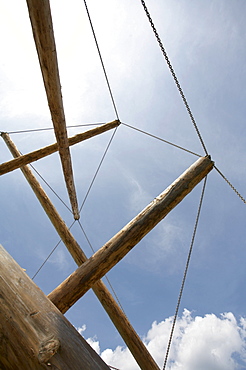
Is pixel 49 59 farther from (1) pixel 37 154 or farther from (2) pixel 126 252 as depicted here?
(1) pixel 37 154

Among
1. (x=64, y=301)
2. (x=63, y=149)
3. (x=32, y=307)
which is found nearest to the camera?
(x=32, y=307)

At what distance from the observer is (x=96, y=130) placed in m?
→ 6.55

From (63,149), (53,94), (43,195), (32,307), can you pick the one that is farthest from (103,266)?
(43,195)

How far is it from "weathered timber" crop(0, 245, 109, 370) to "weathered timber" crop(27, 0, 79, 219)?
266 centimetres

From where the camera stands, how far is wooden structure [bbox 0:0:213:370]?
3.68 ft

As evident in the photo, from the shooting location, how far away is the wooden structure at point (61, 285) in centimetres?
112

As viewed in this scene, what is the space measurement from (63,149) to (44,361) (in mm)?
4335

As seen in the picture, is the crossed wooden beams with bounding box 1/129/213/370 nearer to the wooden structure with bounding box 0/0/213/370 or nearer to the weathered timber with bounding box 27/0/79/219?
the wooden structure with bounding box 0/0/213/370

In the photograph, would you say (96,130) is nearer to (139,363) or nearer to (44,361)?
(139,363)

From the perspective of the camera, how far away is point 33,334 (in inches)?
45.3

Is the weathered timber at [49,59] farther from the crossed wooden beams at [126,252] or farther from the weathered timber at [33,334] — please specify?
the weathered timber at [33,334]

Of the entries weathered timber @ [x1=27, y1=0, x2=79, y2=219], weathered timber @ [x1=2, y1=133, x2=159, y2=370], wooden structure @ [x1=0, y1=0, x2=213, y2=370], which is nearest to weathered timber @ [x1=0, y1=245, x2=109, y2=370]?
wooden structure @ [x1=0, y1=0, x2=213, y2=370]

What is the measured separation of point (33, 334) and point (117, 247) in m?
1.74

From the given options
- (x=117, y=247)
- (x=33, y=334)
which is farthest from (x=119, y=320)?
(x=33, y=334)
